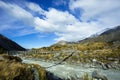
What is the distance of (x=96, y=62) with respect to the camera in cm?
4653

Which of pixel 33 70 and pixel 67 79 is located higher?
pixel 33 70

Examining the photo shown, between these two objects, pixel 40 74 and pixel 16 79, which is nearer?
pixel 16 79

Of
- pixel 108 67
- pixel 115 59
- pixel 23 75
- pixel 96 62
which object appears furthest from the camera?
pixel 115 59

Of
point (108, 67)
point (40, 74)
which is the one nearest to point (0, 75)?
point (40, 74)

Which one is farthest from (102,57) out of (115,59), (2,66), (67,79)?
(2,66)

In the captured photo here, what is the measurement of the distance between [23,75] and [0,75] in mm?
2087

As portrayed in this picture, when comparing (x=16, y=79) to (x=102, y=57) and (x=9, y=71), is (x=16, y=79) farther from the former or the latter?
(x=102, y=57)

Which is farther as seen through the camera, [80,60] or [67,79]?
[80,60]

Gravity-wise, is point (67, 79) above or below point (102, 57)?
below

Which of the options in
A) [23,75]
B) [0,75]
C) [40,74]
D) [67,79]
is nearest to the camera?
[0,75]

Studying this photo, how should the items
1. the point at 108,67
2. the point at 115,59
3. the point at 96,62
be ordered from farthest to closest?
the point at 115,59
the point at 96,62
the point at 108,67

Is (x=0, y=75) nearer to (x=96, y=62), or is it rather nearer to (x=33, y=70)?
(x=33, y=70)

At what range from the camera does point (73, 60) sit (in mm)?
51812

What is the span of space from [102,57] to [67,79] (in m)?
31.3
